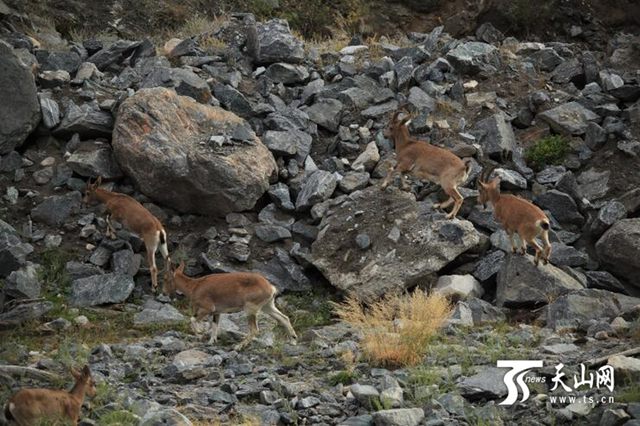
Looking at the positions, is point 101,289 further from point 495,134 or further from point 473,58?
point 473,58

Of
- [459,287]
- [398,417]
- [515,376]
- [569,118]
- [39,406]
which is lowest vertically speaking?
[459,287]

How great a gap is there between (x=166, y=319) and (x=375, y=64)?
892 cm

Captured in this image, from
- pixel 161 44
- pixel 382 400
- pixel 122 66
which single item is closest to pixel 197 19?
pixel 161 44

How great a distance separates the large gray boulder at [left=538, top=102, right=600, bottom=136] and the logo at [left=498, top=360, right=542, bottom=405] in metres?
9.59

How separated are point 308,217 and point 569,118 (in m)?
5.80

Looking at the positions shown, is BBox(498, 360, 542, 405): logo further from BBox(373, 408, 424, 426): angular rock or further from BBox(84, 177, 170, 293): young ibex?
BBox(84, 177, 170, 293): young ibex

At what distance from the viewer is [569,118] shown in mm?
20766

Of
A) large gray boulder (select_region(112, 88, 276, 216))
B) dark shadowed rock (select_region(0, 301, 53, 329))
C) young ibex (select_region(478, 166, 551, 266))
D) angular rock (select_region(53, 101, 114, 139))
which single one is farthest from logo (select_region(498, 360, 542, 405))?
angular rock (select_region(53, 101, 114, 139))

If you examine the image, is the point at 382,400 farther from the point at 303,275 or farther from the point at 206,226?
the point at 206,226

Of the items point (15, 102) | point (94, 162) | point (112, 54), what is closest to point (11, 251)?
point (94, 162)

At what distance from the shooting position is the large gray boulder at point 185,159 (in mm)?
18578

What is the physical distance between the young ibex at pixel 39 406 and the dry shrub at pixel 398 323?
3888 millimetres

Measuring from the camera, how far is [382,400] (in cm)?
1110

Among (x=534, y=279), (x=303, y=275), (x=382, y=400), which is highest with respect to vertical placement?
(x=382, y=400)
